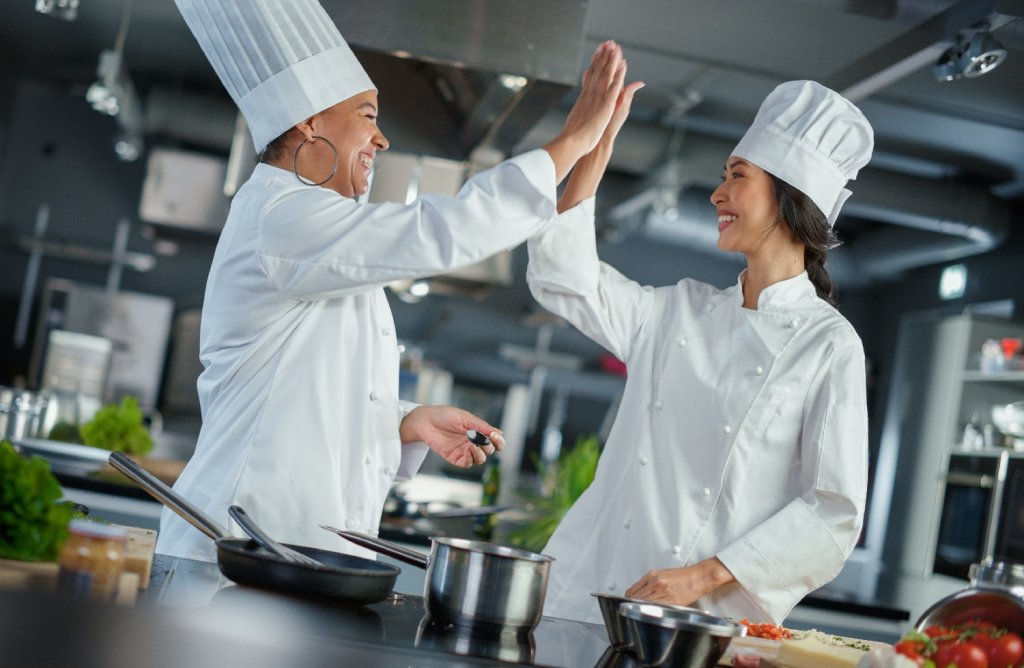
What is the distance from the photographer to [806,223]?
1784mm

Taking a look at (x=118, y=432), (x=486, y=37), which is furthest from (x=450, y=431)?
(x=118, y=432)

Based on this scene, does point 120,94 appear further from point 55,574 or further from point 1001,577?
point 1001,577

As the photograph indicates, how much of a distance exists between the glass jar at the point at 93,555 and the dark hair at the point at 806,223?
119 cm

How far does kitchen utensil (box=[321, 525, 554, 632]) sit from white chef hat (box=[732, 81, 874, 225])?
37.4 inches

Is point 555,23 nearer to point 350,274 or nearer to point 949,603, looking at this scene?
point 350,274

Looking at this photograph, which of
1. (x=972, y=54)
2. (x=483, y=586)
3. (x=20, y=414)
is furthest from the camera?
(x=972, y=54)

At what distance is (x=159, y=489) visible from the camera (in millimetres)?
1104

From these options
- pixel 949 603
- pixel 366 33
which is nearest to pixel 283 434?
pixel 949 603

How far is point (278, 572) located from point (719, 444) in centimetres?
84

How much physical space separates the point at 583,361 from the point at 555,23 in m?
7.50

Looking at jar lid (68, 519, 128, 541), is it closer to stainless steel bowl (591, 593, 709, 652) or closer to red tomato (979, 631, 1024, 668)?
stainless steel bowl (591, 593, 709, 652)

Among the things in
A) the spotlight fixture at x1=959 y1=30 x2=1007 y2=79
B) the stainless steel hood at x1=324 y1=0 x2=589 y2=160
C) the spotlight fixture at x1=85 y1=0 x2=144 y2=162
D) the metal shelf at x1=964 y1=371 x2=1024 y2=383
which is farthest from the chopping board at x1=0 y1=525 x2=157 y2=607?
the metal shelf at x1=964 y1=371 x2=1024 y2=383

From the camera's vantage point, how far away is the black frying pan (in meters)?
1.05

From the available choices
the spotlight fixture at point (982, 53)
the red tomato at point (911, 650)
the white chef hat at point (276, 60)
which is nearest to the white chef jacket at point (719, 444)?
the white chef hat at point (276, 60)
